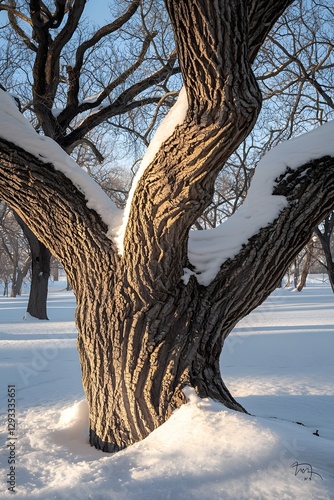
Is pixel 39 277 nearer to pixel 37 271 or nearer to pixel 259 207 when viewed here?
pixel 37 271

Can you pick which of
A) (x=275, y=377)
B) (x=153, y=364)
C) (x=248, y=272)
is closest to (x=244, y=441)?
(x=153, y=364)

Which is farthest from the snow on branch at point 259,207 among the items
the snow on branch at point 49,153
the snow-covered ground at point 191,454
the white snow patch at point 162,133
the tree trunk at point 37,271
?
the tree trunk at point 37,271

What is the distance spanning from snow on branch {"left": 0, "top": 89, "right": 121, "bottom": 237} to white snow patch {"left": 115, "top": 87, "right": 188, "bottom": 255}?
11 centimetres

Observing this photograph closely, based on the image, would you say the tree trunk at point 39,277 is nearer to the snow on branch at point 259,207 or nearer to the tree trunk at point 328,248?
the tree trunk at point 328,248

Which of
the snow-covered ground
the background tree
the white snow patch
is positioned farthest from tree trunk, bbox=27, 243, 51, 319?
the background tree

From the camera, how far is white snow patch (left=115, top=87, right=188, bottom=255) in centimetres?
232

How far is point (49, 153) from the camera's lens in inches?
105

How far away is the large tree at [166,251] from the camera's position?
87.5 inches

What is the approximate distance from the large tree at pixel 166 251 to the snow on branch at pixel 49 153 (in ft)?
0.07

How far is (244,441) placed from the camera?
199 centimetres

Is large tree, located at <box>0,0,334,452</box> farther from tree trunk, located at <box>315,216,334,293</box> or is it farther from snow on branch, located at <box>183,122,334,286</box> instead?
tree trunk, located at <box>315,216,334,293</box>

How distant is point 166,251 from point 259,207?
756 millimetres

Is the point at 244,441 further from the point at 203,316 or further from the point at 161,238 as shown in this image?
the point at 161,238

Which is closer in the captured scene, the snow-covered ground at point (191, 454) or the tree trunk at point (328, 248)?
the snow-covered ground at point (191, 454)
